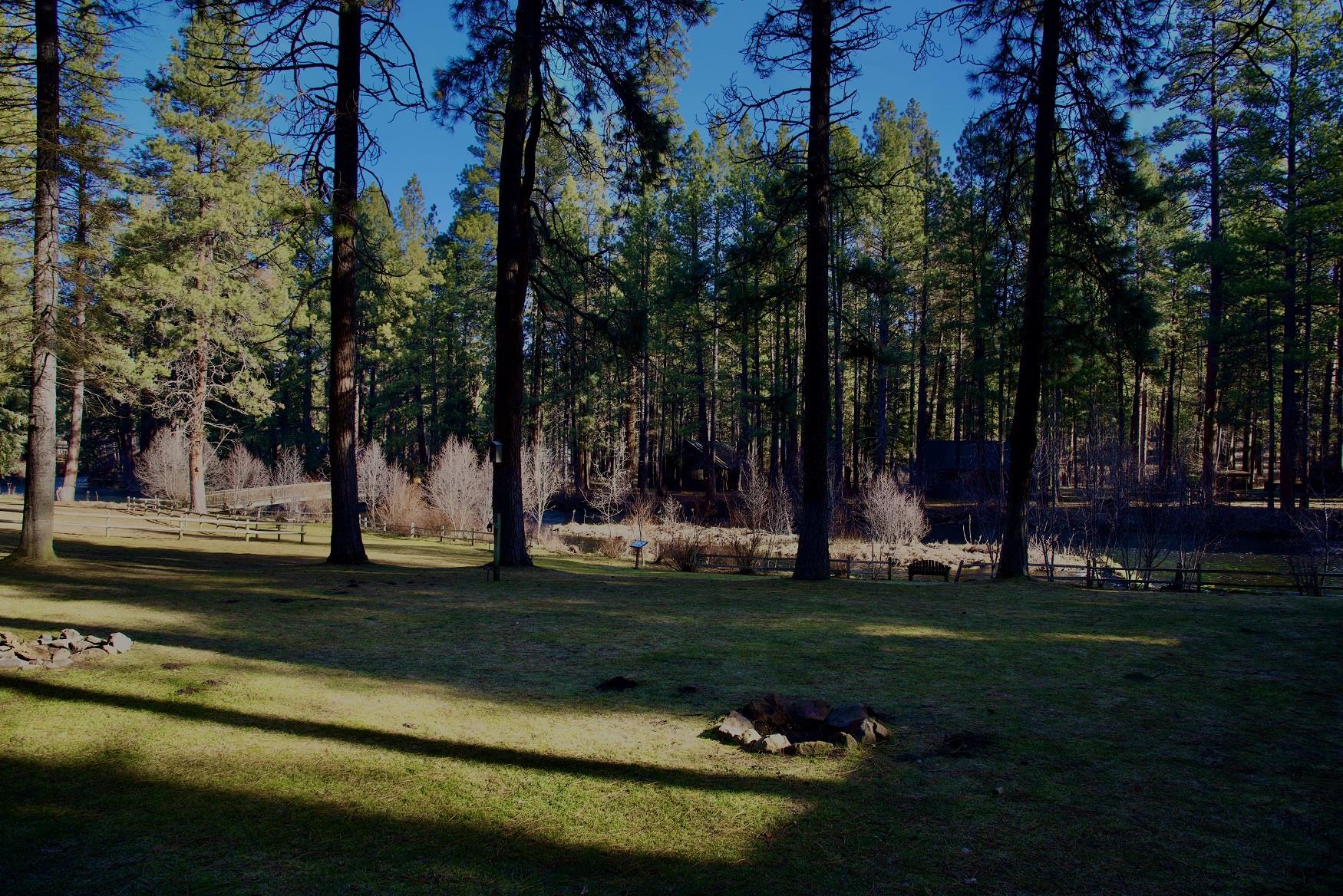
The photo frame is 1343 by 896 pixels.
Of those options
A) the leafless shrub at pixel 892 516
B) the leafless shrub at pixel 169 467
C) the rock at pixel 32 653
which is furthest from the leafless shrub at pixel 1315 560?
the leafless shrub at pixel 169 467

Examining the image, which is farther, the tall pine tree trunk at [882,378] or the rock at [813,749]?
the tall pine tree trunk at [882,378]

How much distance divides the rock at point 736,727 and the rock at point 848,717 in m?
0.56

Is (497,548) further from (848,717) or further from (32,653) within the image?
(848,717)

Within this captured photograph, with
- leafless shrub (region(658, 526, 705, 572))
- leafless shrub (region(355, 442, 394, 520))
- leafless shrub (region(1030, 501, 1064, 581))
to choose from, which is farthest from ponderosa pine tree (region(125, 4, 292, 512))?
leafless shrub (region(1030, 501, 1064, 581))

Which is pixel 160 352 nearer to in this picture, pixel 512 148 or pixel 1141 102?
pixel 512 148

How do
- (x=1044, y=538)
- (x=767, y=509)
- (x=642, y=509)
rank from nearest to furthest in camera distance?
(x=1044, y=538)
(x=767, y=509)
(x=642, y=509)

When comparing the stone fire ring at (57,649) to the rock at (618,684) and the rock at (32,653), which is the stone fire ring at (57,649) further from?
the rock at (618,684)

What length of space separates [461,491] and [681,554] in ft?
37.8

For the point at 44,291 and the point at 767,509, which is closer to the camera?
the point at 44,291

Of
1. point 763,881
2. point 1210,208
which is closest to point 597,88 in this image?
point 763,881

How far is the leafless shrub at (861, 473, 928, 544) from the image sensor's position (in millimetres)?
24734

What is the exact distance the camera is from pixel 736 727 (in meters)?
5.37

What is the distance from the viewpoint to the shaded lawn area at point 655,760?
372cm

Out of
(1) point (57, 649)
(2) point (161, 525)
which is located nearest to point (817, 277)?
(1) point (57, 649)
